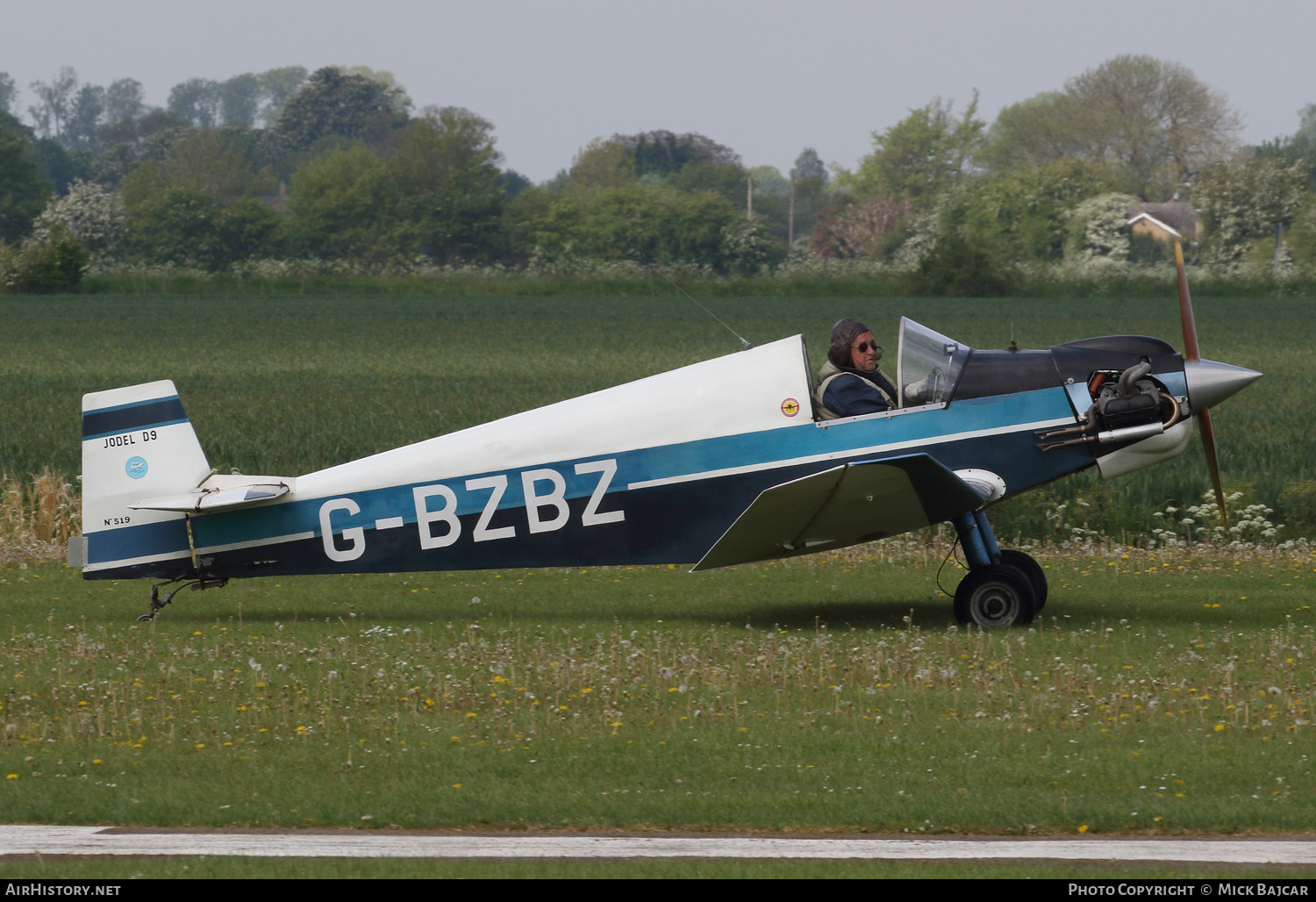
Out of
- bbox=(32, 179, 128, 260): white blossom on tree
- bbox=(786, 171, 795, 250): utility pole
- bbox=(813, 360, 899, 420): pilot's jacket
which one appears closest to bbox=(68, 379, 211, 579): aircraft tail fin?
bbox=(813, 360, 899, 420): pilot's jacket

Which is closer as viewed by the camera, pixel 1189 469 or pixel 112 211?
pixel 1189 469

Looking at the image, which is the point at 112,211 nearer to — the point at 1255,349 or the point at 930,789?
the point at 1255,349

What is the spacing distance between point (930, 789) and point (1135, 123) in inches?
5970

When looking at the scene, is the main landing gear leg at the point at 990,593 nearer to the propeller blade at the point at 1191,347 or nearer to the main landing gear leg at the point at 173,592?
the propeller blade at the point at 1191,347

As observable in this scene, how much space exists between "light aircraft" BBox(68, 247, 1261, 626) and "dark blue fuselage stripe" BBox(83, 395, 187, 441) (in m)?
0.02

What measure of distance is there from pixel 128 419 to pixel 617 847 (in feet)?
22.6

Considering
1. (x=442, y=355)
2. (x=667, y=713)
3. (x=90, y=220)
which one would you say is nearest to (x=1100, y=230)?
(x=442, y=355)

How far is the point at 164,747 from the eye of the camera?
7.79 meters

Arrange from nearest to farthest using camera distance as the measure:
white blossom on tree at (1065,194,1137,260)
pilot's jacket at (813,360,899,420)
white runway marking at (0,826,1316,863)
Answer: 1. white runway marking at (0,826,1316,863)
2. pilot's jacket at (813,360,899,420)
3. white blossom on tree at (1065,194,1137,260)

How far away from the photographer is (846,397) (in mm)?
11000

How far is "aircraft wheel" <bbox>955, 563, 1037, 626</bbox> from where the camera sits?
10.9 meters

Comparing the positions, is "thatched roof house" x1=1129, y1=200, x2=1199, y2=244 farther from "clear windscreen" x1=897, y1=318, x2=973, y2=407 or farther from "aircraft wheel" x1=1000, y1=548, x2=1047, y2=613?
"clear windscreen" x1=897, y1=318, x2=973, y2=407

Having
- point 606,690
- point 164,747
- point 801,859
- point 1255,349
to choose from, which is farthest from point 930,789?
point 1255,349

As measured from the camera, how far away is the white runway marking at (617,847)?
5.99 m
